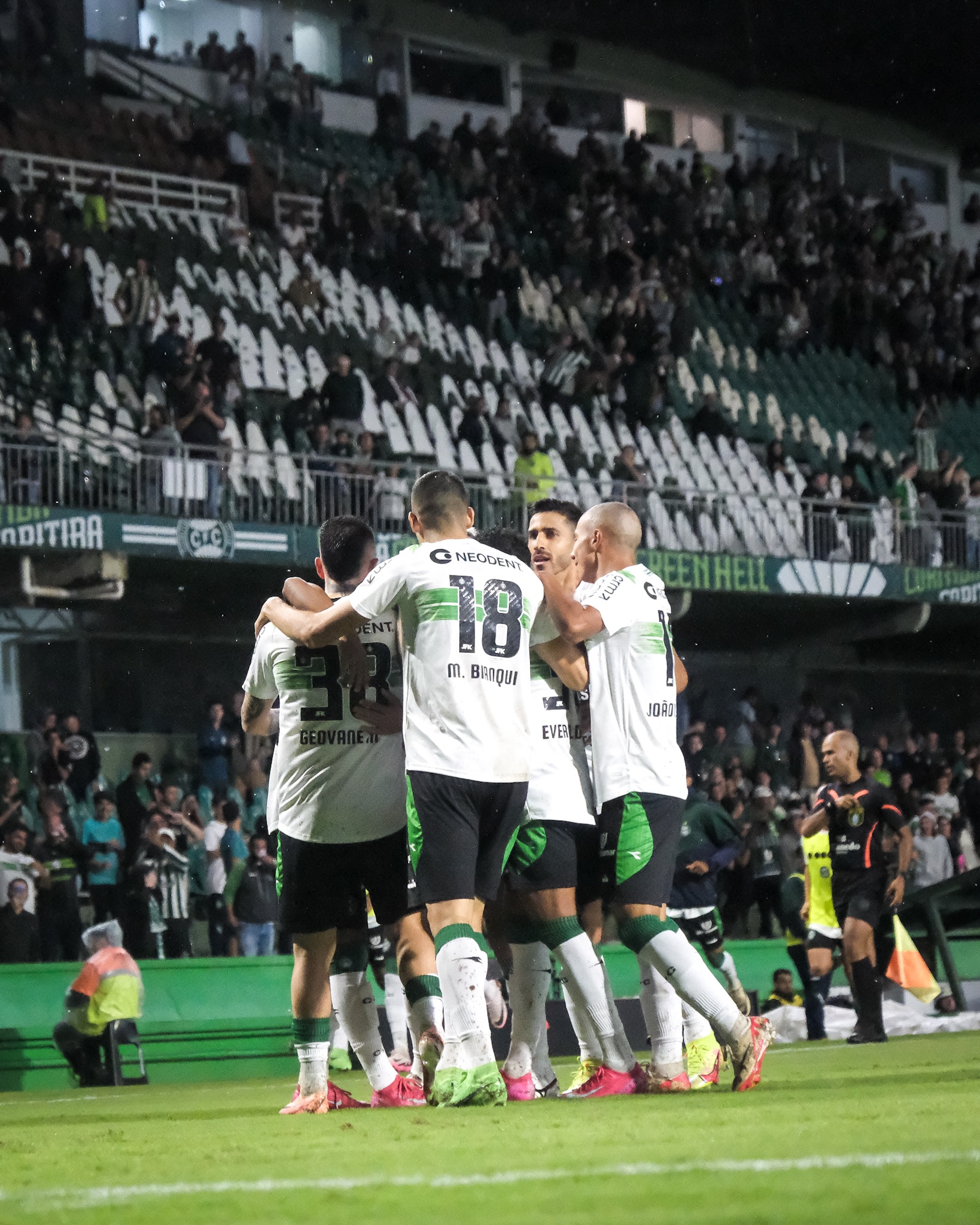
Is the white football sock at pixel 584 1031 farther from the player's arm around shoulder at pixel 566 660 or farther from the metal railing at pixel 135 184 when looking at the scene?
the metal railing at pixel 135 184

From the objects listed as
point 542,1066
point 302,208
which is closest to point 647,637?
point 542,1066

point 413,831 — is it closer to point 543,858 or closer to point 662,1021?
point 543,858

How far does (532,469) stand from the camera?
2178 cm

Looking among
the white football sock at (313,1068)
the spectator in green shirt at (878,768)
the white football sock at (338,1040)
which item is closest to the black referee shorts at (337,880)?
the white football sock at (313,1068)

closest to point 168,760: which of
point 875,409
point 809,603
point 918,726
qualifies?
point 809,603

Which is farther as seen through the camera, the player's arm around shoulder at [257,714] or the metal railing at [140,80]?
the metal railing at [140,80]

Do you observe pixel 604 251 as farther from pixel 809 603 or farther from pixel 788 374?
pixel 809 603

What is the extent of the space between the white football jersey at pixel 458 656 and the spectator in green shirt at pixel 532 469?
14.2 metres

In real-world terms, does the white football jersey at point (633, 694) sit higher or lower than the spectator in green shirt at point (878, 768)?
higher

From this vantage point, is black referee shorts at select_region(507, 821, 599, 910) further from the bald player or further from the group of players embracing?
the bald player

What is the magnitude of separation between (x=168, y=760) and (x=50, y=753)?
2984mm

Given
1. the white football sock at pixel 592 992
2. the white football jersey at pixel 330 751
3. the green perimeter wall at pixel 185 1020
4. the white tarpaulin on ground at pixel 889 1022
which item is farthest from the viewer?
the white tarpaulin on ground at pixel 889 1022

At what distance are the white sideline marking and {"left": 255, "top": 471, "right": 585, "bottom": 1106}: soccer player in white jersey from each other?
2.14 meters

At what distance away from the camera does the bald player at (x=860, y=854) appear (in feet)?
38.3
